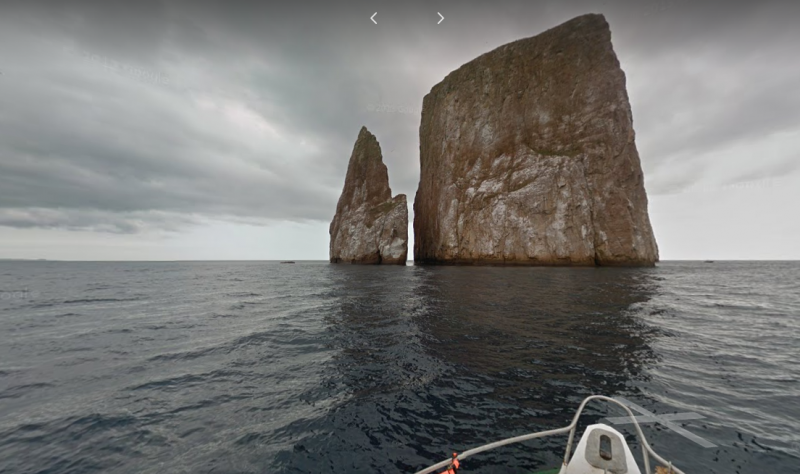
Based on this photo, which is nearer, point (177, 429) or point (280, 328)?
point (177, 429)

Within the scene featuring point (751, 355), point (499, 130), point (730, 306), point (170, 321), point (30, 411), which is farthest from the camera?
point (499, 130)

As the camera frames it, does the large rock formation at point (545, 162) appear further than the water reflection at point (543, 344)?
Yes

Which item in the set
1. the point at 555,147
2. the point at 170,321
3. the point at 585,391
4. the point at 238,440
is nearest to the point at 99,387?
the point at 238,440

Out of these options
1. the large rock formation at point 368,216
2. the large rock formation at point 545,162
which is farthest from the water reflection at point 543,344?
Result: the large rock formation at point 368,216

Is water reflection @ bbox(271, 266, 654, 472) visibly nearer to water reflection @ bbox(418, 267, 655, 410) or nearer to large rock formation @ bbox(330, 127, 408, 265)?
water reflection @ bbox(418, 267, 655, 410)

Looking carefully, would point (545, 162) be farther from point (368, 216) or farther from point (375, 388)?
point (375, 388)

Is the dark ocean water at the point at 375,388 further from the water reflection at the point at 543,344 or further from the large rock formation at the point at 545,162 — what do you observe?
the large rock formation at the point at 545,162

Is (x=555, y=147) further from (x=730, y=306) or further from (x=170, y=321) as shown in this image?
(x=170, y=321)
